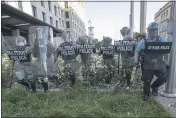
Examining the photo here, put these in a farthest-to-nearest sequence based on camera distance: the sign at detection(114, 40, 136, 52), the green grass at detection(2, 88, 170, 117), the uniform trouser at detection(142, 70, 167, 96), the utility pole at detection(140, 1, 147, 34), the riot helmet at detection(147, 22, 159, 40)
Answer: the utility pole at detection(140, 1, 147, 34) → the sign at detection(114, 40, 136, 52) → the uniform trouser at detection(142, 70, 167, 96) → the riot helmet at detection(147, 22, 159, 40) → the green grass at detection(2, 88, 170, 117)

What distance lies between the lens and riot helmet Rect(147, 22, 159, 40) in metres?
2.71

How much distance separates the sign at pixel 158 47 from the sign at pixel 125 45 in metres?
0.56

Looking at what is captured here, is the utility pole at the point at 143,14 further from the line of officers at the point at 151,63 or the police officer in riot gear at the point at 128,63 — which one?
the line of officers at the point at 151,63

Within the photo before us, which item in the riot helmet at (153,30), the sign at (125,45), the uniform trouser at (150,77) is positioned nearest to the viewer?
the riot helmet at (153,30)

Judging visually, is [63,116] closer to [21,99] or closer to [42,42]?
[21,99]

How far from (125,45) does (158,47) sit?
748 mm

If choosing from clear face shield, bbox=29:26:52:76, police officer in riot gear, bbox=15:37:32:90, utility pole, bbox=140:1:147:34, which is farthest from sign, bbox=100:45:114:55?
police officer in riot gear, bbox=15:37:32:90

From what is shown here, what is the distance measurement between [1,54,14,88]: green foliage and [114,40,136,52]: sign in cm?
269

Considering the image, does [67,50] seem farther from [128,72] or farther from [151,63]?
[151,63]

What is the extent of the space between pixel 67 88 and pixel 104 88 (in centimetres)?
87

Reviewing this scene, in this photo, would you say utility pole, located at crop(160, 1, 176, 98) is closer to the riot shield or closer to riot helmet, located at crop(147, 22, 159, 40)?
the riot shield

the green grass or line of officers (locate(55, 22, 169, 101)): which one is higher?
line of officers (locate(55, 22, 169, 101))

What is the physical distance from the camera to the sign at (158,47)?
2.73m

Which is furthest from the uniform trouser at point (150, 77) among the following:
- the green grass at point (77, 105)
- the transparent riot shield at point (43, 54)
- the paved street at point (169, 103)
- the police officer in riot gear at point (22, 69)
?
the police officer in riot gear at point (22, 69)
